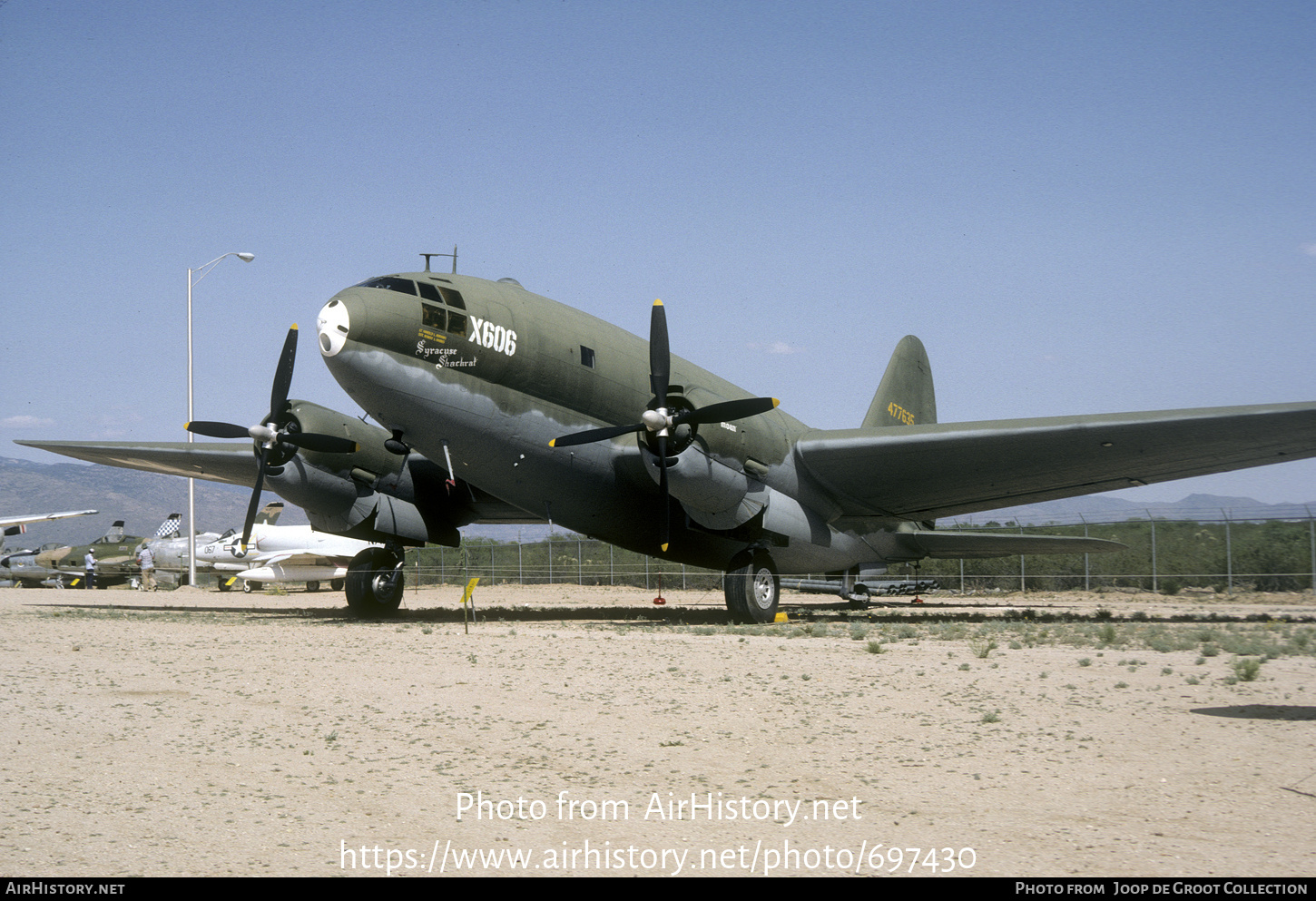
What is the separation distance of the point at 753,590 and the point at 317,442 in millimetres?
9708

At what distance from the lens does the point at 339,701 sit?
10.6 meters

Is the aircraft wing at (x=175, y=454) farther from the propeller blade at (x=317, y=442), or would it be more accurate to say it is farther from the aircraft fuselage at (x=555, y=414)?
the aircraft fuselage at (x=555, y=414)

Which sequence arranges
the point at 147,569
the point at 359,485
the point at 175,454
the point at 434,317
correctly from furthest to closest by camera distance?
the point at 147,569, the point at 175,454, the point at 359,485, the point at 434,317

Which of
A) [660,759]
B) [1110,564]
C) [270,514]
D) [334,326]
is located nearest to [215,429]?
[334,326]

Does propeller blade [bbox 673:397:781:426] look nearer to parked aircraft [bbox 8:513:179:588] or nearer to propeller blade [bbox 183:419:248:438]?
propeller blade [bbox 183:419:248:438]

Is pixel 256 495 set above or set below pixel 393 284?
below

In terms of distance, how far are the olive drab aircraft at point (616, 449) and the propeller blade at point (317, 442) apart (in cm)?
4

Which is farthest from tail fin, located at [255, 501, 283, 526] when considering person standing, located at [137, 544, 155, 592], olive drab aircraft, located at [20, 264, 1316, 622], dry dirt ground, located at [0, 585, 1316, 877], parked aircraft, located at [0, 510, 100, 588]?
dry dirt ground, located at [0, 585, 1316, 877]

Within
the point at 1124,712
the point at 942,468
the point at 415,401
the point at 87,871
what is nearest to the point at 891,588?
the point at 942,468

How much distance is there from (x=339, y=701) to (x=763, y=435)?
36.0 feet

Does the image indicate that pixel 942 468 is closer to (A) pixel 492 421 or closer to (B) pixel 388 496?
(A) pixel 492 421

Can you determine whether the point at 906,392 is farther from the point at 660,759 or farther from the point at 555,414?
the point at 660,759

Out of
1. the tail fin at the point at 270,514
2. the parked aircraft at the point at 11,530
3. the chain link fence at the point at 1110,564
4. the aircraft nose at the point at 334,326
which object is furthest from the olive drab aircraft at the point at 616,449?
the parked aircraft at the point at 11,530

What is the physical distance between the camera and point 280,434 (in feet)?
68.3
